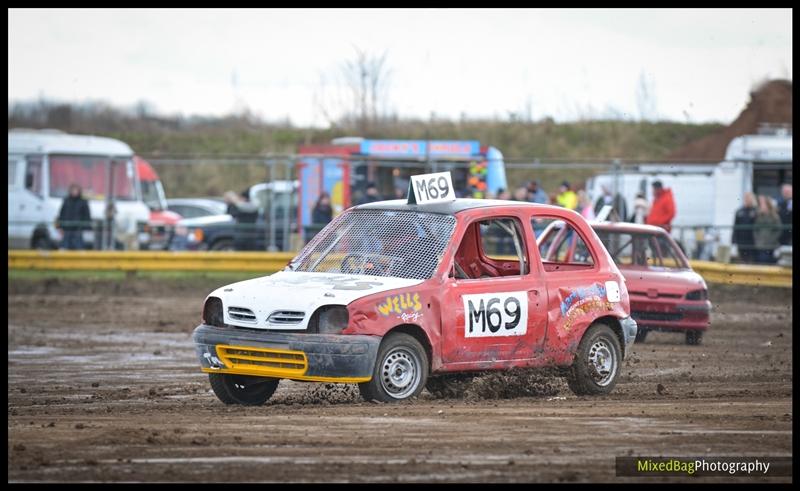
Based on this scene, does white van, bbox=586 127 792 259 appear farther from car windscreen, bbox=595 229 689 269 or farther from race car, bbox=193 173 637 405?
race car, bbox=193 173 637 405

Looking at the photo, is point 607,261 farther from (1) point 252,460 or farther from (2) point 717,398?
(1) point 252,460

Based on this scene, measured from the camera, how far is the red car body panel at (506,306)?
31.1 feet

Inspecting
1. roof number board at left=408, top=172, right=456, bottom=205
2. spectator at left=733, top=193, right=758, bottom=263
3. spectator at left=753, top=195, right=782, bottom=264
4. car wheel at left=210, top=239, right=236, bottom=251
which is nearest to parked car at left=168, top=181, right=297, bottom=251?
car wheel at left=210, top=239, right=236, bottom=251

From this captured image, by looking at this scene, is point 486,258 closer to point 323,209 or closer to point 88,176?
point 323,209

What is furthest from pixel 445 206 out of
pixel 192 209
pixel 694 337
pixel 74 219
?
pixel 192 209

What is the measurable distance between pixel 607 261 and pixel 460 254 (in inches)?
46.7

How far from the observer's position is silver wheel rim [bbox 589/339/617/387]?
35.2 feet

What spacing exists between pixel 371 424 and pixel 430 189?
2.93 m

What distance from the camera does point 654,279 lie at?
15484 mm

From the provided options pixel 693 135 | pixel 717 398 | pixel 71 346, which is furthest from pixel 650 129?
pixel 717 398

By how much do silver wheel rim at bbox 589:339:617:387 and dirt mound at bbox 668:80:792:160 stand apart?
619 inches

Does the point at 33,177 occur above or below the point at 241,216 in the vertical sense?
above

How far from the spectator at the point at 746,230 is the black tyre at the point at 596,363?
13.0 m
